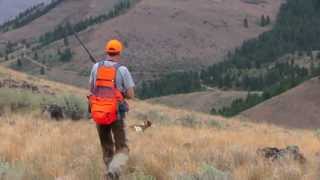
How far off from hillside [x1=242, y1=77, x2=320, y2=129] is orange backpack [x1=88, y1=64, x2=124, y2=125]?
4149 cm

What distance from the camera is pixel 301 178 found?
25.0 ft

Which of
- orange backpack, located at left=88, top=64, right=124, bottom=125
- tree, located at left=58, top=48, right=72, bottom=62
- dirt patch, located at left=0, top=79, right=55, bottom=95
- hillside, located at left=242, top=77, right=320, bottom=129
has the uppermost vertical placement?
orange backpack, located at left=88, top=64, right=124, bottom=125

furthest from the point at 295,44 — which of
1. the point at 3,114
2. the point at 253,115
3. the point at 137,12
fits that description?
the point at 3,114

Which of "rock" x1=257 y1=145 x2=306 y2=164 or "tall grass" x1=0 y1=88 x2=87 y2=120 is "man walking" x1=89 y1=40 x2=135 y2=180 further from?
"tall grass" x1=0 y1=88 x2=87 y2=120

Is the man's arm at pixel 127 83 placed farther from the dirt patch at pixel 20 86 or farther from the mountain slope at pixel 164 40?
the mountain slope at pixel 164 40

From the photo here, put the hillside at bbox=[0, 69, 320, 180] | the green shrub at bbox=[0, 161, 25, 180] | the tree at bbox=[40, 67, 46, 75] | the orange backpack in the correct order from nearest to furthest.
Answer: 1. the green shrub at bbox=[0, 161, 25, 180]
2. the hillside at bbox=[0, 69, 320, 180]
3. the orange backpack
4. the tree at bbox=[40, 67, 46, 75]

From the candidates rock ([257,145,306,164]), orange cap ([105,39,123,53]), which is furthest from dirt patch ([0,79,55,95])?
orange cap ([105,39,123,53])

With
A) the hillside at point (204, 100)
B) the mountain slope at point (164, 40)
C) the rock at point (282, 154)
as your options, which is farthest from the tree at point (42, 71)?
the rock at point (282, 154)

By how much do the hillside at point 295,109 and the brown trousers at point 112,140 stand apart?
134ft

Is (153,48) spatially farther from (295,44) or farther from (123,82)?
(123,82)

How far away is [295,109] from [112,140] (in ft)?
155

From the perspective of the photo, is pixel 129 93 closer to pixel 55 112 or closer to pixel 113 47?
pixel 113 47

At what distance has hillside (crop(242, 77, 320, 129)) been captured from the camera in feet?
168

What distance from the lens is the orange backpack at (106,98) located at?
811 cm
